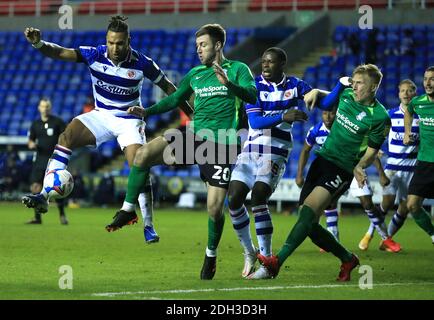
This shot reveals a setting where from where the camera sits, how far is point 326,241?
935 centimetres

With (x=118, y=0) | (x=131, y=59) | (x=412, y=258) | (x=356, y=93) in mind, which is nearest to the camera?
(x=356, y=93)

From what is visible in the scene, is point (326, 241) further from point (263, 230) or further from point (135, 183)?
point (135, 183)

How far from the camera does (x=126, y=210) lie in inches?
388

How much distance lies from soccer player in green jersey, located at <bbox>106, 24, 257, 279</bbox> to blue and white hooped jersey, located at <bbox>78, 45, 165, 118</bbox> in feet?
3.47

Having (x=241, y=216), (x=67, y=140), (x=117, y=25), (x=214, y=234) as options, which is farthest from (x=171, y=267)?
(x=117, y=25)

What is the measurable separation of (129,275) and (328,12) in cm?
2093

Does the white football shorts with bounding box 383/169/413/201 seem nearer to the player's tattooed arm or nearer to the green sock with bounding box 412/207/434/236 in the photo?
the green sock with bounding box 412/207/434/236

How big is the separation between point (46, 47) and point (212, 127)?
201 centimetres

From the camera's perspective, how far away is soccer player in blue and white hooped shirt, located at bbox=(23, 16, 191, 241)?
10281 millimetres

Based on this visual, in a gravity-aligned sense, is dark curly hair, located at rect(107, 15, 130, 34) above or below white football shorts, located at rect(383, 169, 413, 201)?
above

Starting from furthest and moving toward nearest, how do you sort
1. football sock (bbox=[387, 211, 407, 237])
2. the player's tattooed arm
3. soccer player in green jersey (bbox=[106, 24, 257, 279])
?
football sock (bbox=[387, 211, 407, 237])
the player's tattooed arm
soccer player in green jersey (bbox=[106, 24, 257, 279])

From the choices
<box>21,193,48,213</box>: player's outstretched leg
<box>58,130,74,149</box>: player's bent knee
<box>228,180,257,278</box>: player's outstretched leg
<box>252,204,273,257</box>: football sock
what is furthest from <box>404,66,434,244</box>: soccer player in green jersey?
<box>21,193,48,213</box>: player's outstretched leg
